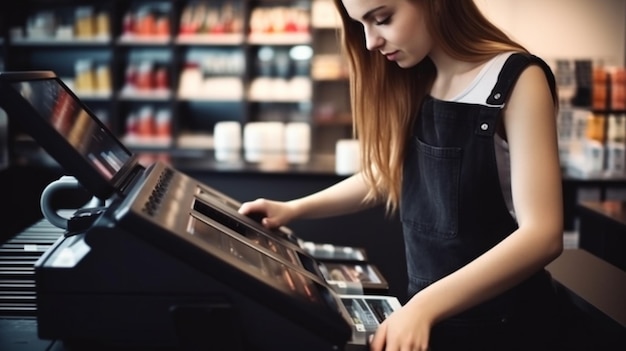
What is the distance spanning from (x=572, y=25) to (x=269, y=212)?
5360mm

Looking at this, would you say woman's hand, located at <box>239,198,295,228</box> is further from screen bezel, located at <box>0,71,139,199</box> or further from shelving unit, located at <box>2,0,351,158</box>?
shelving unit, located at <box>2,0,351,158</box>

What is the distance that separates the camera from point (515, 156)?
49.4 inches

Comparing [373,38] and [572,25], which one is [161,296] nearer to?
[373,38]

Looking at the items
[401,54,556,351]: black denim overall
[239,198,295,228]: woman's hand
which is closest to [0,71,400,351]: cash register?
[401,54,556,351]: black denim overall

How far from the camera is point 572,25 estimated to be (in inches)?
247

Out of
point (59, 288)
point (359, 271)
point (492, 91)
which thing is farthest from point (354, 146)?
point (59, 288)

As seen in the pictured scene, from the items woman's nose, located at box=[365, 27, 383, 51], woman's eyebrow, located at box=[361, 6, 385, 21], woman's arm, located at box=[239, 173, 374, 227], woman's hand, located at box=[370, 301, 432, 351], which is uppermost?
woman's eyebrow, located at box=[361, 6, 385, 21]

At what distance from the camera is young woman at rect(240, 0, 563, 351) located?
119cm

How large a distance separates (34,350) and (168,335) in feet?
0.73

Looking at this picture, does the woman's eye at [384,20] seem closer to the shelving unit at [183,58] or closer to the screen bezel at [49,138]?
the screen bezel at [49,138]

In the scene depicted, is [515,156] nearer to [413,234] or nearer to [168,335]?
[413,234]

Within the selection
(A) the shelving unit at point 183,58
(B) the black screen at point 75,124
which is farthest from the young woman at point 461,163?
(A) the shelving unit at point 183,58

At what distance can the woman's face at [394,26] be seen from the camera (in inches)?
52.9

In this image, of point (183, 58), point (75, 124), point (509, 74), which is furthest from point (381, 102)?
point (183, 58)
